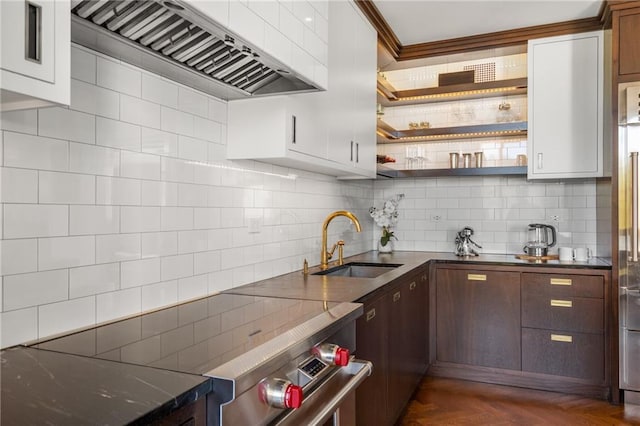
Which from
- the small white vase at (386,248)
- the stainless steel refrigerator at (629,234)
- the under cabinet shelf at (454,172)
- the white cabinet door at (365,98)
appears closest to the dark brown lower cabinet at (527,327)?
the stainless steel refrigerator at (629,234)

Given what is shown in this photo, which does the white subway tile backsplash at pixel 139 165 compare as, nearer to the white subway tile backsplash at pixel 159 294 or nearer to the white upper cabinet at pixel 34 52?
the white subway tile backsplash at pixel 159 294

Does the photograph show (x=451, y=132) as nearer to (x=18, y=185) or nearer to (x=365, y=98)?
(x=365, y=98)

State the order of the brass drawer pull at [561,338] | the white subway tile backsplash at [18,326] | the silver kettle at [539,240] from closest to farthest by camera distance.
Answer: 1. the white subway tile backsplash at [18,326]
2. the brass drawer pull at [561,338]
3. the silver kettle at [539,240]

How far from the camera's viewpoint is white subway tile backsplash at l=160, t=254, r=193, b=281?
185cm

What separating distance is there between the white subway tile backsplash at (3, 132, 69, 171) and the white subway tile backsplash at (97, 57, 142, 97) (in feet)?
0.94

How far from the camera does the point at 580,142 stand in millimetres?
3506

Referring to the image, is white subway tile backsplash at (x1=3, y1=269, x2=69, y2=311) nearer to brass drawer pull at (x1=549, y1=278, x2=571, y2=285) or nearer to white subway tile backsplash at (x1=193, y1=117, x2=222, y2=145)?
white subway tile backsplash at (x1=193, y1=117, x2=222, y2=145)

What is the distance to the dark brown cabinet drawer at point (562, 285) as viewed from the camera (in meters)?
3.25

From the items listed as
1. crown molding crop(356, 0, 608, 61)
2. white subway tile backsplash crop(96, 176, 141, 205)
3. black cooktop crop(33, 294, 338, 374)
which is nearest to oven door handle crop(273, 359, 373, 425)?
black cooktop crop(33, 294, 338, 374)

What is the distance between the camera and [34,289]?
1347 mm

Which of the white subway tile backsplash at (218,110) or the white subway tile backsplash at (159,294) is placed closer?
the white subway tile backsplash at (159,294)

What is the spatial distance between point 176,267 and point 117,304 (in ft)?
1.08

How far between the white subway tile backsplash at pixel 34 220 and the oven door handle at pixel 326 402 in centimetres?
87

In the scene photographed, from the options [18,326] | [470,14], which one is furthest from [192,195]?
[470,14]
